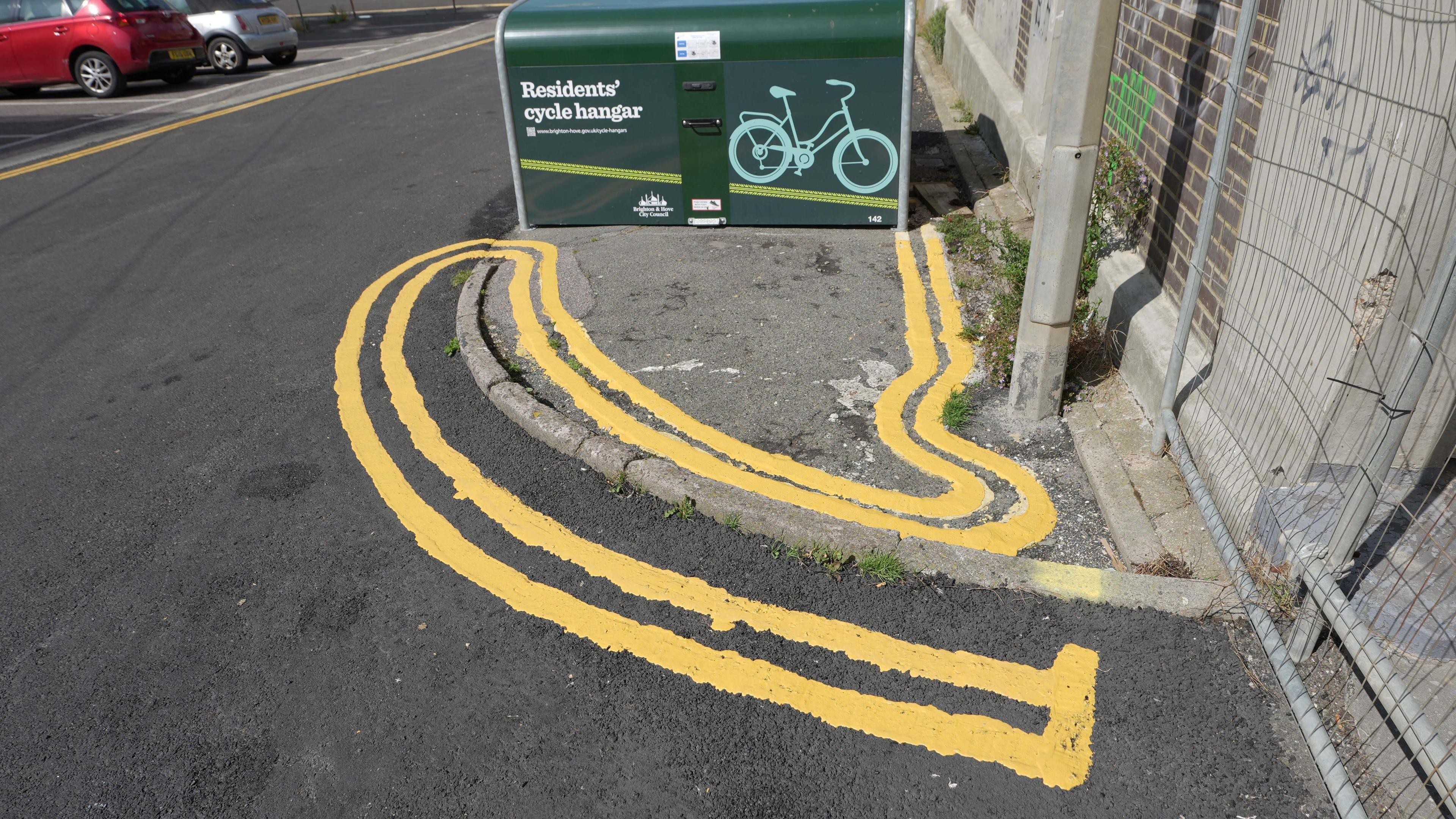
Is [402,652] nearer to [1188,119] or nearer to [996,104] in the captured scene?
[1188,119]

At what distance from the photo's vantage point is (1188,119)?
4449 millimetres

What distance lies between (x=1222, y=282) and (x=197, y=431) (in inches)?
203

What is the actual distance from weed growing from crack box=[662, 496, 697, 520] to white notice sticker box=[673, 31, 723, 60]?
154 inches

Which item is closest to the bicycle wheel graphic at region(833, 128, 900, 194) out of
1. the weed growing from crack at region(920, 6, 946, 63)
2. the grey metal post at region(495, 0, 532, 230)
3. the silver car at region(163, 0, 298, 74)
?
the grey metal post at region(495, 0, 532, 230)

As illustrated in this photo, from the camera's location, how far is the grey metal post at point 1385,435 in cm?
230

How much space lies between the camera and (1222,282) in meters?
4.02

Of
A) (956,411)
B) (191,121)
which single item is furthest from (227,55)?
(956,411)

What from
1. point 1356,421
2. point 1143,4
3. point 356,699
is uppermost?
point 1143,4

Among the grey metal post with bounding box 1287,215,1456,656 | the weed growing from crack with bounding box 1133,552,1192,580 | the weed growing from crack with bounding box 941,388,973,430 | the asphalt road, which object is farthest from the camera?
the weed growing from crack with bounding box 941,388,973,430

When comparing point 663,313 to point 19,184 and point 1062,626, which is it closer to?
point 1062,626

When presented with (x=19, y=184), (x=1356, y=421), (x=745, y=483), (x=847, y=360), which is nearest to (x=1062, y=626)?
(x=1356, y=421)

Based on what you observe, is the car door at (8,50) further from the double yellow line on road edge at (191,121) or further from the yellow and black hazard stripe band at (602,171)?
the yellow and black hazard stripe band at (602,171)

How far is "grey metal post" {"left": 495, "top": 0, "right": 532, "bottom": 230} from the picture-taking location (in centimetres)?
673

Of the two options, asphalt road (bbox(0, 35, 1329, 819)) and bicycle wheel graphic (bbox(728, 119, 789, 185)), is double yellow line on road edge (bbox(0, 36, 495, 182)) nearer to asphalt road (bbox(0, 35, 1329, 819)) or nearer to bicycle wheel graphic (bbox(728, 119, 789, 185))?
bicycle wheel graphic (bbox(728, 119, 789, 185))
